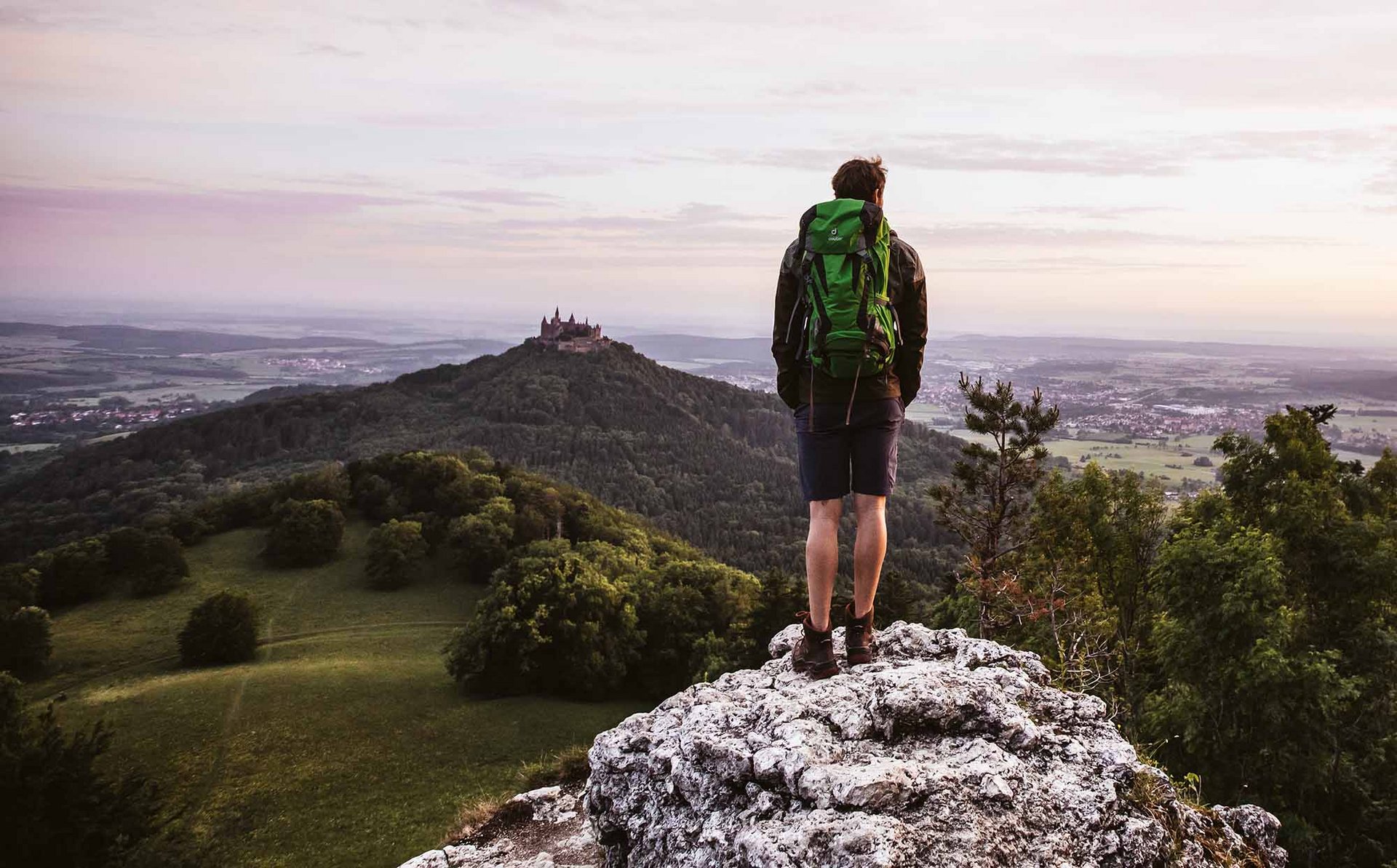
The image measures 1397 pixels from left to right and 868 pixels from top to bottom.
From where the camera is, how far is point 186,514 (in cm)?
5353

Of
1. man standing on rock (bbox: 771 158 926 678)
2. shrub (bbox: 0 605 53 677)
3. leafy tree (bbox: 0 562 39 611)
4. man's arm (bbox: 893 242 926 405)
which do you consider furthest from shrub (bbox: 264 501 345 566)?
man's arm (bbox: 893 242 926 405)

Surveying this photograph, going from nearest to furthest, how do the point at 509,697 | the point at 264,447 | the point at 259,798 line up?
the point at 259,798 → the point at 509,697 → the point at 264,447

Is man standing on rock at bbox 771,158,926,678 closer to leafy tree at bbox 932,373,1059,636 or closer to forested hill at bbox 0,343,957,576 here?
leafy tree at bbox 932,373,1059,636

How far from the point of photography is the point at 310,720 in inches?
1048

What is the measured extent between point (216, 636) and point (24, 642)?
8.08 metres

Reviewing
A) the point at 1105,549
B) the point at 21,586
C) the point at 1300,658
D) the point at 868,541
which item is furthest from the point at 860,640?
the point at 21,586

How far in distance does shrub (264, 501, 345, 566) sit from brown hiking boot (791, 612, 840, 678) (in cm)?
5036

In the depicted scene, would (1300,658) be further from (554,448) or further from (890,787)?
(554,448)

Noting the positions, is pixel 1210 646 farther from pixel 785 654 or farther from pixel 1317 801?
pixel 785 654

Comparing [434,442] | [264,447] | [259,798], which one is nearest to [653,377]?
[434,442]

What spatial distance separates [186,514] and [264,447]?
6600cm

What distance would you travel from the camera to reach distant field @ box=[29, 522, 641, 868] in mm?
20078

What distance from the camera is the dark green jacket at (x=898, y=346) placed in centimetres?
515

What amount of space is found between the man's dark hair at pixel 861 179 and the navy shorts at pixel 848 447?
149cm
